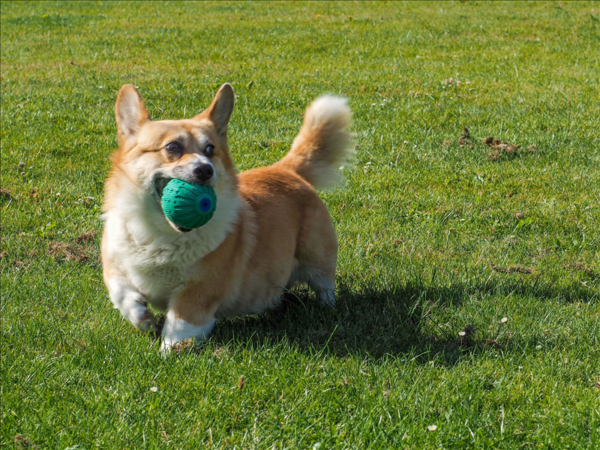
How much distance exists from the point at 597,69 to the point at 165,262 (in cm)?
Answer: 890

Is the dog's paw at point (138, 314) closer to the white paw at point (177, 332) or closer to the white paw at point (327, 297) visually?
the white paw at point (177, 332)

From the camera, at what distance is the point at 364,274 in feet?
15.1

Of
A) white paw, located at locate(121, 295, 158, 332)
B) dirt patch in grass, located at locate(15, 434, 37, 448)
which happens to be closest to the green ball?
white paw, located at locate(121, 295, 158, 332)

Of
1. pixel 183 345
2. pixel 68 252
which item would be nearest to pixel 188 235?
Result: pixel 183 345

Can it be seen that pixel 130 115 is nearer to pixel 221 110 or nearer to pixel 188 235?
pixel 221 110

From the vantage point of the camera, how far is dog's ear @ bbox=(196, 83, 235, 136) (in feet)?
13.1

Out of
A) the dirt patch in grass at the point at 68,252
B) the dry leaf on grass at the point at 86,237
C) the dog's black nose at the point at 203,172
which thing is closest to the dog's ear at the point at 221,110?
the dog's black nose at the point at 203,172

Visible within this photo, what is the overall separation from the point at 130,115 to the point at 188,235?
2.67 feet

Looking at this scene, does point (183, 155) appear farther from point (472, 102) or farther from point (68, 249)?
point (472, 102)

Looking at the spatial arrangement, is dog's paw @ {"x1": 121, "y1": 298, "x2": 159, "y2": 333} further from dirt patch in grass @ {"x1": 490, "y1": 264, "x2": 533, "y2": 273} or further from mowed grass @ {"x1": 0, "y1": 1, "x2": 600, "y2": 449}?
dirt patch in grass @ {"x1": 490, "y1": 264, "x2": 533, "y2": 273}

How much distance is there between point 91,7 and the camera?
1661cm

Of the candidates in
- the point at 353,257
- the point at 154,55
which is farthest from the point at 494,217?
the point at 154,55

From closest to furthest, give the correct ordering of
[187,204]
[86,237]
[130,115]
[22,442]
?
[22,442]
[187,204]
[130,115]
[86,237]

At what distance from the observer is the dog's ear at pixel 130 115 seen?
3.79m
